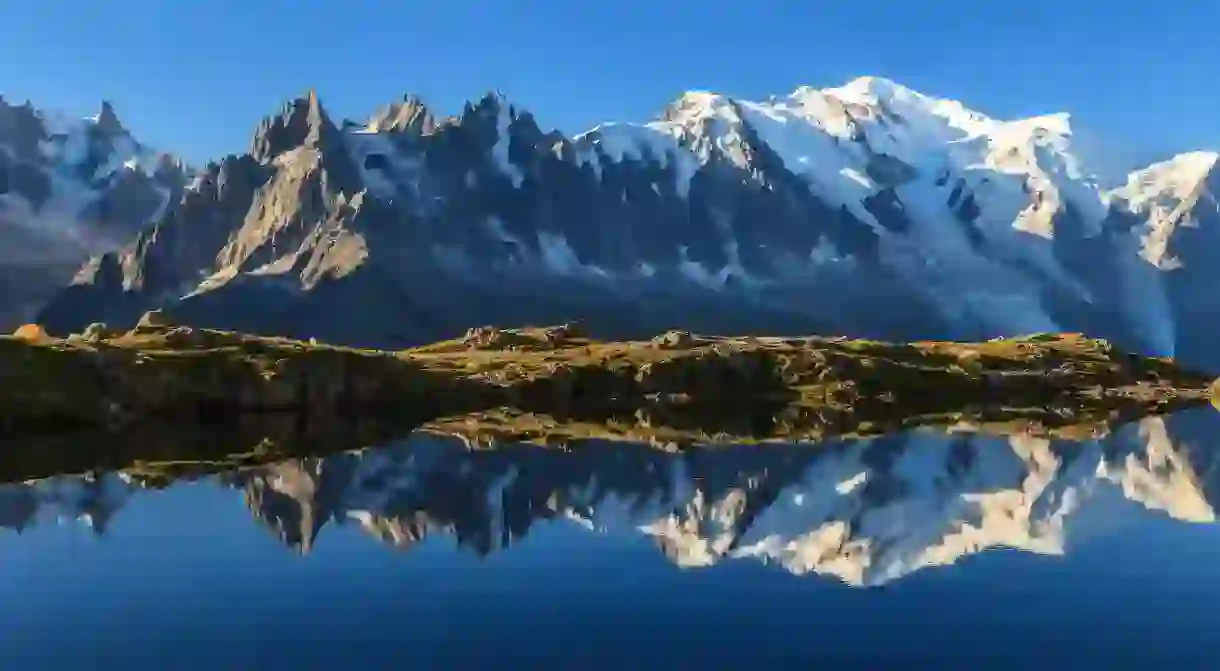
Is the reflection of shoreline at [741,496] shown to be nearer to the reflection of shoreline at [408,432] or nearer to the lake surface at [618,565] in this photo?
the lake surface at [618,565]

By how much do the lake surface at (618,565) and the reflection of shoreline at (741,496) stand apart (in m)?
0.33

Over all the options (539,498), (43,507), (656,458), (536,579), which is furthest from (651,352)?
(536,579)

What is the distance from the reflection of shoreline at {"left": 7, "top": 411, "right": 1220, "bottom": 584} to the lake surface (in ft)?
1.07

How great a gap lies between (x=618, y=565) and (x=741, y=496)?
24356mm

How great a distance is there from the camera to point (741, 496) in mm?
80500

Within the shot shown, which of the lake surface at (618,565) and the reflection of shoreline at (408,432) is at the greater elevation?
the reflection of shoreline at (408,432)

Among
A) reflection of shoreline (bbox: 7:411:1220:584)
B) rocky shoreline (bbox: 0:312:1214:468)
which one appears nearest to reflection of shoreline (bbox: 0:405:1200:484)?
rocky shoreline (bbox: 0:312:1214:468)

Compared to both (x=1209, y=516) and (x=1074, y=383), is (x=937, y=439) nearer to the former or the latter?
(x=1209, y=516)

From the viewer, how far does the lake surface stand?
140 feet

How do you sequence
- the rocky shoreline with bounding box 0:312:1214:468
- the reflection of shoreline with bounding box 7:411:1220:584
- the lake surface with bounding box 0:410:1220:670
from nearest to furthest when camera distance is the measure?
the lake surface with bounding box 0:410:1220:670 < the reflection of shoreline with bounding box 7:411:1220:584 < the rocky shoreline with bounding box 0:312:1214:468

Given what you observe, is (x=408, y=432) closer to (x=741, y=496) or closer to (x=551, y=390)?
(x=551, y=390)

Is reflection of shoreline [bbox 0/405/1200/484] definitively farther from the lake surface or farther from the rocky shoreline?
the lake surface

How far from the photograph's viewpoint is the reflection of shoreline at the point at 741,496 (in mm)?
64125

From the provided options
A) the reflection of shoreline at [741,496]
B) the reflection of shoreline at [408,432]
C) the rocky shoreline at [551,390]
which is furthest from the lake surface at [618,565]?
the rocky shoreline at [551,390]
